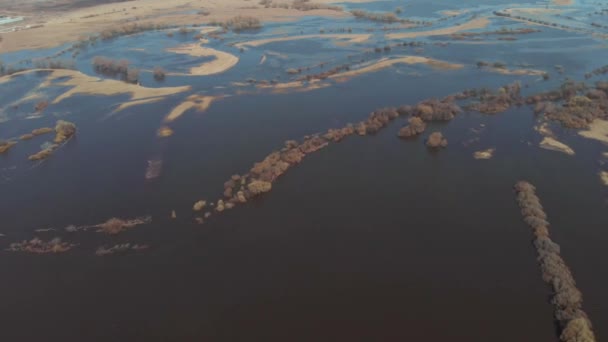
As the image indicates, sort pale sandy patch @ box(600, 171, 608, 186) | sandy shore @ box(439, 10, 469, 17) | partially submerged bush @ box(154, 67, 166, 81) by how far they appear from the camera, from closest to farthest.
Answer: pale sandy patch @ box(600, 171, 608, 186) < partially submerged bush @ box(154, 67, 166, 81) < sandy shore @ box(439, 10, 469, 17)

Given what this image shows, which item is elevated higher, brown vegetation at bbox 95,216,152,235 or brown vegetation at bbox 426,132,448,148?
brown vegetation at bbox 426,132,448,148

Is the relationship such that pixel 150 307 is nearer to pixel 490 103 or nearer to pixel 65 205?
pixel 65 205

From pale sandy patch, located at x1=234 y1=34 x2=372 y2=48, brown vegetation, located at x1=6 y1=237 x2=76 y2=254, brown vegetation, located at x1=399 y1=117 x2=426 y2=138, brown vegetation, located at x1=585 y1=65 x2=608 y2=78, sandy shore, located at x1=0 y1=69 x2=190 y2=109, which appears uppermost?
A: pale sandy patch, located at x1=234 y1=34 x2=372 y2=48

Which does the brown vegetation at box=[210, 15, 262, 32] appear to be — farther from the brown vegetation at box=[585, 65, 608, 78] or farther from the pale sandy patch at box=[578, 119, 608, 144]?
the pale sandy patch at box=[578, 119, 608, 144]

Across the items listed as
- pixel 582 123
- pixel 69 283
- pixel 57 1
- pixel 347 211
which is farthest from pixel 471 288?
pixel 57 1

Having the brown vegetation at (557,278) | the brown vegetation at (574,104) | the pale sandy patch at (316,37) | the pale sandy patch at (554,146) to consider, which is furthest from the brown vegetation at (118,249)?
the pale sandy patch at (316,37)

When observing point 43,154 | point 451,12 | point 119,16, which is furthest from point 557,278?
point 119,16

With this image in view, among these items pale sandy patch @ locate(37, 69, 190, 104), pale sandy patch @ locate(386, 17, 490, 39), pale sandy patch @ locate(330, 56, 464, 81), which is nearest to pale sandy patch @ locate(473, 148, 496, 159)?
pale sandy patch @ locate(330, 56, 464, 81)
